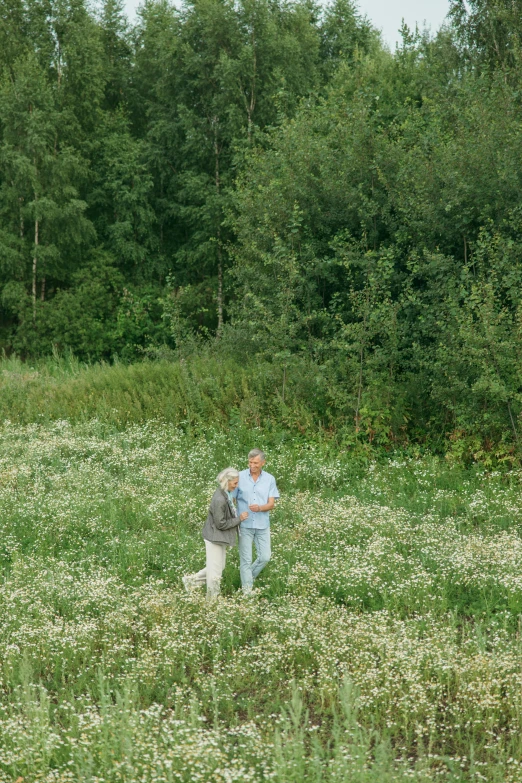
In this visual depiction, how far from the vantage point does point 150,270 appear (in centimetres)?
3619

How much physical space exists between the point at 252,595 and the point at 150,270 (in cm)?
2900

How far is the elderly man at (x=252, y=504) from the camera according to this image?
8836mm

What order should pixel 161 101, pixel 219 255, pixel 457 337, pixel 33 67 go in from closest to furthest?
1. pixel 457 337
2. pixel 33 67
3. pixel 219 255
4. pixel 161 101

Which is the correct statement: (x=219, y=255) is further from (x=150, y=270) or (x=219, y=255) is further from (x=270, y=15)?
(x=270, y=15)

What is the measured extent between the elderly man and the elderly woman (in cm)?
15

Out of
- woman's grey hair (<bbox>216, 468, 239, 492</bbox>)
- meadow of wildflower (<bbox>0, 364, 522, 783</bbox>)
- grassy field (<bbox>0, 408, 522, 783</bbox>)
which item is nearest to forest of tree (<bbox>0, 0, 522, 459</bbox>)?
meadow of wildflower (<bbox>0, 364, 522, 783</bbox>)

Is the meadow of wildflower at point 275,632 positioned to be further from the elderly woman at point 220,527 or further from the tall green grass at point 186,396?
the tall green grass at point 186,396

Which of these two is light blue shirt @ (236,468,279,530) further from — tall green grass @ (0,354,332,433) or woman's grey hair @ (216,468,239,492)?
tall green grass @ (0,354,332,433)

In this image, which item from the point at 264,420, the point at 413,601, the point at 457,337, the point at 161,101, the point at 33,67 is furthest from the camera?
the point at 161,101

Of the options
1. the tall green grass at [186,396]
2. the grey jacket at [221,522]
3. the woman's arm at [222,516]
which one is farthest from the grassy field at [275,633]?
the tall green grass at [186,396]

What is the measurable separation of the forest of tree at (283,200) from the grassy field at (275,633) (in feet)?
7.98

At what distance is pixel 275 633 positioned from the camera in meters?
7.68

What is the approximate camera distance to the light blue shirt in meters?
8.84

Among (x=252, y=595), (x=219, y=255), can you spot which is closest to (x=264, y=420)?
(x=252, y=595)
